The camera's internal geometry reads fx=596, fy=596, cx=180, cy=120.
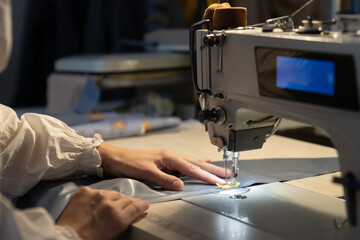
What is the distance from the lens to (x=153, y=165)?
146 centimetres

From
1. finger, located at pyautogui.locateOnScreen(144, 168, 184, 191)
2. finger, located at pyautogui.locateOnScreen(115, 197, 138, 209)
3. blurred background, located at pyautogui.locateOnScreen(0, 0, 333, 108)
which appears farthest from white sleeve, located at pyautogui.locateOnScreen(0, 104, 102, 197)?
blurred background, located at pyautogui.locateOnScreen(0, 0, 333, 108)

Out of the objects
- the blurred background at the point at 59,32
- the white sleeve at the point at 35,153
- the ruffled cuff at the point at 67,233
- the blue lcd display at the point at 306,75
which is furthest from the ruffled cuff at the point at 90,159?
the blurred background at the point at 59,32

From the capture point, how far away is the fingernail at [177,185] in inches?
54.6

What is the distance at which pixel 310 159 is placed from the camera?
1.71m

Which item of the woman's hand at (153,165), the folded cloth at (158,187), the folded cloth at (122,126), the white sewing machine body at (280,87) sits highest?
the white sewing machine body at (280,87)

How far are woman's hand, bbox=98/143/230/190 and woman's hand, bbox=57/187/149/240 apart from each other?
0.19 metres

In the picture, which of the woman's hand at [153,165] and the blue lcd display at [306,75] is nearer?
the blue lcd display at [306,75]

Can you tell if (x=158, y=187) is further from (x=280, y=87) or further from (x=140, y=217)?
(x=280, y=87)

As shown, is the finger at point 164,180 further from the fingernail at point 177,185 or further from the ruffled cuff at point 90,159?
the ruffled cuff at point 90,159

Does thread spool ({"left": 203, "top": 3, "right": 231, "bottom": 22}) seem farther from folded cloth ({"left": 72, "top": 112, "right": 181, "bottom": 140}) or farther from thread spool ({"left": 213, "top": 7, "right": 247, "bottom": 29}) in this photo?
folded cloth ({"left": 72, "top": 112, "right": 181, "bottom": 140})

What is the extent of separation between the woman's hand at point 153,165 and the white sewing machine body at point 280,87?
0.36 feet

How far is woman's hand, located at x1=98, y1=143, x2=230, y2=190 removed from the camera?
1435 mm

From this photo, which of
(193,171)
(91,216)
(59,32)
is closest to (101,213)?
(91,216)

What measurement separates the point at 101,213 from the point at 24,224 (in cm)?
23
